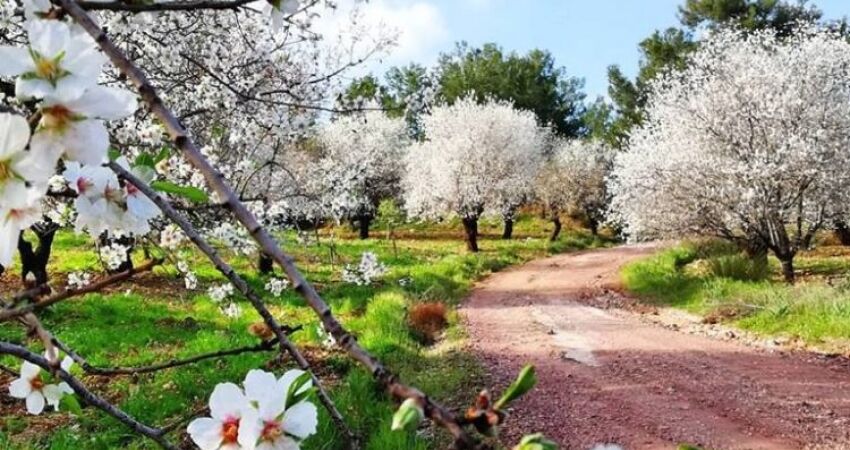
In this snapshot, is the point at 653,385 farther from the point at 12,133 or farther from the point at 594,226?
the point at 594,226

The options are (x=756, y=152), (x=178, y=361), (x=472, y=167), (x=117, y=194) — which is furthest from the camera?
(x=472, y=167)

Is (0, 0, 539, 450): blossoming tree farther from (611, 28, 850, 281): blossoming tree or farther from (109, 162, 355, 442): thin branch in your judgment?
(611, 28, 850, 281): blossoming tree

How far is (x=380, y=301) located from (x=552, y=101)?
26.8 metres

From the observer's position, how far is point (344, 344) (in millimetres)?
456

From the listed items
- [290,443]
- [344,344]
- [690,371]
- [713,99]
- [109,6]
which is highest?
[713,99]

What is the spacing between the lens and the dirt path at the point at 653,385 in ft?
18.0

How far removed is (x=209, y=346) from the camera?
7434 mm

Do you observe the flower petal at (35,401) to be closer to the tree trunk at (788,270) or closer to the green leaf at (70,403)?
the green leaf at (70,403)

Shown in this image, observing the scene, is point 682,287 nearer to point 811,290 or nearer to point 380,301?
point 811,290

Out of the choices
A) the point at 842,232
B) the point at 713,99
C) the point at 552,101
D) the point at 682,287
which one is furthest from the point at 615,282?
the point at 552,101

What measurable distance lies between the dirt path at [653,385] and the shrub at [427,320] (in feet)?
1.37

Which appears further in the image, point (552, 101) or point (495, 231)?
point (552, 101)

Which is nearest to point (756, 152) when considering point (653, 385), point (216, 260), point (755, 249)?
point (755, 249)

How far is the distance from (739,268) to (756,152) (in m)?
1.86
